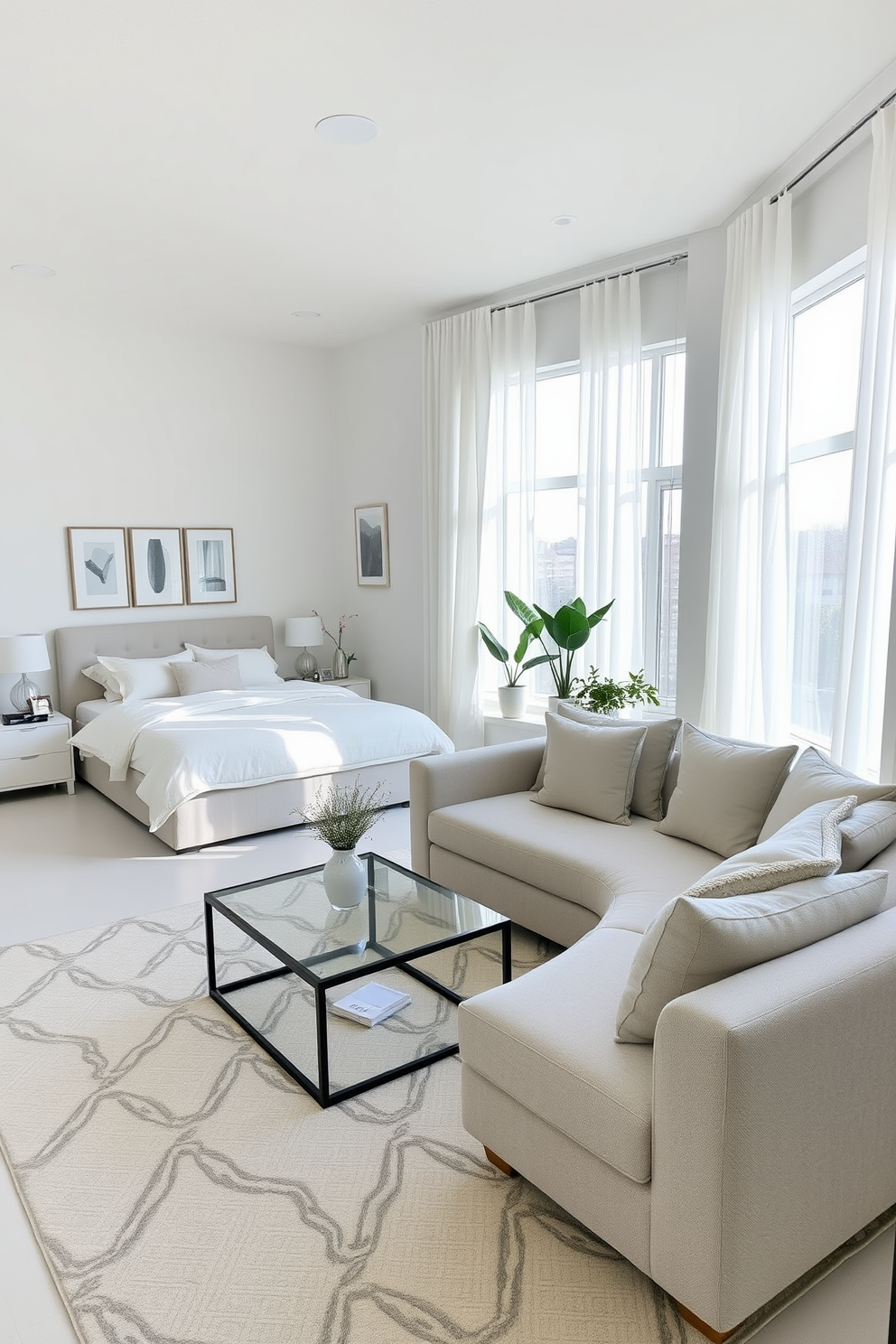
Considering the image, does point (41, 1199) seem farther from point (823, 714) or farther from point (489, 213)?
point (489, 213)

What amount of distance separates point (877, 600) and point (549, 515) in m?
2.65

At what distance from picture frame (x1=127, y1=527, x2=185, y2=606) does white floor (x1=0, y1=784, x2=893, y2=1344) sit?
1.36 metres

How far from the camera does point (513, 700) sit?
5457 mm

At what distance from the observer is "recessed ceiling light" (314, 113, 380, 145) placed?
123 inches

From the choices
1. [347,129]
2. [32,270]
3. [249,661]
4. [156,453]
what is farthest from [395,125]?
[249,661]

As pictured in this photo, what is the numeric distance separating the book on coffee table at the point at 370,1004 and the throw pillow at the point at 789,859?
1.18 m

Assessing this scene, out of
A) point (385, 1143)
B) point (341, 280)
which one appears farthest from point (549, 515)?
point (385, 1143)

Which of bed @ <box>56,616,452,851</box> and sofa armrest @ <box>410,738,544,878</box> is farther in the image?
bed @ <box>56,616,452,851</box>

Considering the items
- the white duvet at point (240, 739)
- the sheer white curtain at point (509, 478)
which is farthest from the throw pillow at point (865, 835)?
the sheer white curtain at point (509, 478)

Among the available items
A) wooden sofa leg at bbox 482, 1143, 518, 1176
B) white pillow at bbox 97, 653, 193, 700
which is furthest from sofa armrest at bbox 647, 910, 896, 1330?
white pillow at bbox 97, 653, 193, 700

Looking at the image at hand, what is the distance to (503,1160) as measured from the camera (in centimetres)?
202

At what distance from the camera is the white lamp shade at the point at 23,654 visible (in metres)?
5.09

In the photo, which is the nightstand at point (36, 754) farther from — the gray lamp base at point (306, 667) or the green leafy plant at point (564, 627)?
the green leafy plant at point (564, 627)

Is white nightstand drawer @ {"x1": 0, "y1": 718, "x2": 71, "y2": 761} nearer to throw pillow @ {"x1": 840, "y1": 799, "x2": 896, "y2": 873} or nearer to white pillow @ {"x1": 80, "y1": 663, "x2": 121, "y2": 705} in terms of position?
white pillow @ {"x1": 80, "y1": 663, "x2": 121, "y2": 705}
